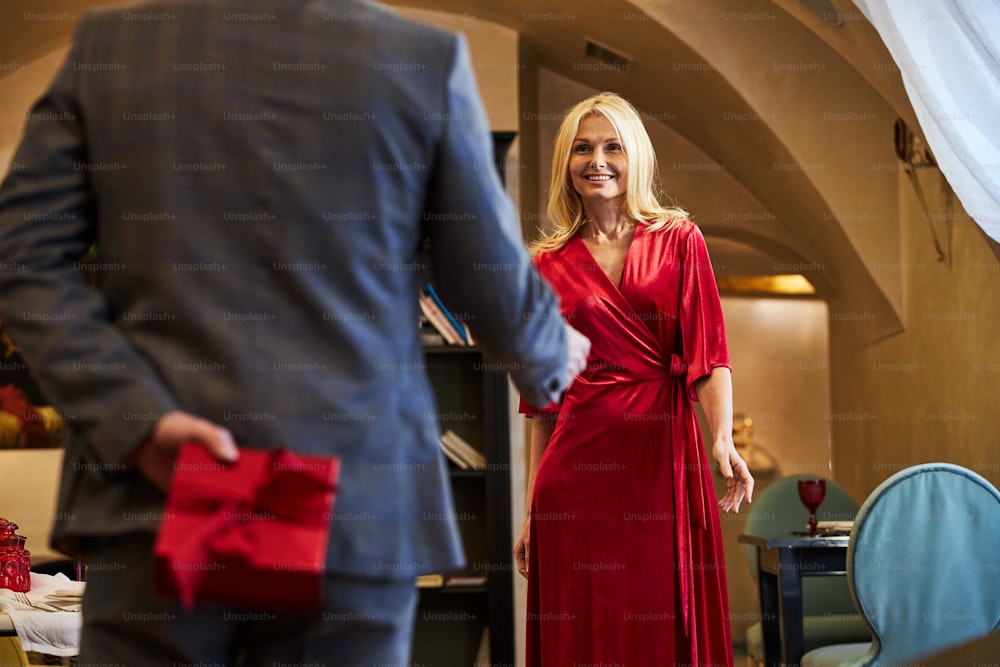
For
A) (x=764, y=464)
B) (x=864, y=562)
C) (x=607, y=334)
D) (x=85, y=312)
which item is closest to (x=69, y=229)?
(x=85, y=312)

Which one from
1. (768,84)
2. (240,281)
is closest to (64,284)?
(240,281)

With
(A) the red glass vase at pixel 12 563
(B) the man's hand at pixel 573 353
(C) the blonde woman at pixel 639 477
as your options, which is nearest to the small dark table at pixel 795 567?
(C) the blonde woman at pixel 639 477

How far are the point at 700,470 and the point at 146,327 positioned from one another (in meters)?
1.56

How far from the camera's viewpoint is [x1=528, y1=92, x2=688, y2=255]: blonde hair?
2652 mm

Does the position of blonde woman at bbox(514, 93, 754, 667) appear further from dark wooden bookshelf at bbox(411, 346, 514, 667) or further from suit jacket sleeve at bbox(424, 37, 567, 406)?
dark wooden bookshelf at bbox(411, 346, 514, 667)

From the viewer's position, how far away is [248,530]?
1.08 metres

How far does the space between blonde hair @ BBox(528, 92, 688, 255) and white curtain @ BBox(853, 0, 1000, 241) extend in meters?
0.89

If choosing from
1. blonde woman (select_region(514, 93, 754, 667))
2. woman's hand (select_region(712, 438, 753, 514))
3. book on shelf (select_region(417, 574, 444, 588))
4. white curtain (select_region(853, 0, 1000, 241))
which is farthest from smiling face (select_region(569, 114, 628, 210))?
book on shelf (select_region(417, 574, 444, 588))

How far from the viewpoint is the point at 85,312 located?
117 cm

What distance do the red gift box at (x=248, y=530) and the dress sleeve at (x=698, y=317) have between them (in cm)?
148

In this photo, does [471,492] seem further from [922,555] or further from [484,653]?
[922,555]

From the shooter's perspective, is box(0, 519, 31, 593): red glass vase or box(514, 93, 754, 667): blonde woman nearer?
box(514, 93, 754, 667): blonde woman

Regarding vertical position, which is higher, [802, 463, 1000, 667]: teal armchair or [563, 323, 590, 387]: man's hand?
[563, 323, 590, 387]: man's hand

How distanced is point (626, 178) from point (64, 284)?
165 cm
